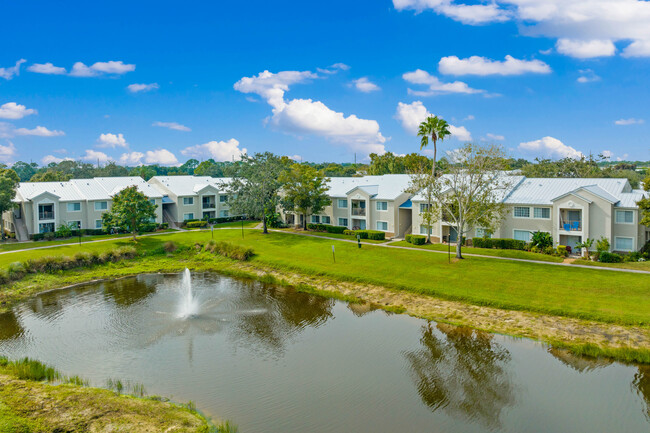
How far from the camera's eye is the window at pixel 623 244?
38594 millimetres

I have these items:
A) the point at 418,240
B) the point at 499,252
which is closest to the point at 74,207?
the point at 418,240

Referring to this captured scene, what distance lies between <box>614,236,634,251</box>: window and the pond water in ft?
75.8

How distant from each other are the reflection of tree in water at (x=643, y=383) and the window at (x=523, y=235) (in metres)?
24.9

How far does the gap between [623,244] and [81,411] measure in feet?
142

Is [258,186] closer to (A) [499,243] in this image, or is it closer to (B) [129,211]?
(B) [129,211]

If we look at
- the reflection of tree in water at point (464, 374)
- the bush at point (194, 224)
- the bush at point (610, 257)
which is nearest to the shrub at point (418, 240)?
the bush at point (610, 257)

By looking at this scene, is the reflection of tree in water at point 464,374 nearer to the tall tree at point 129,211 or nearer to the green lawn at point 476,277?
the green lawn at point 476,277

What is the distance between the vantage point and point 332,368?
20.3m

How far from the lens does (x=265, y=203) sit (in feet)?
189

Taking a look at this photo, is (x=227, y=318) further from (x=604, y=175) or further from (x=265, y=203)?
(x=604, y=175)

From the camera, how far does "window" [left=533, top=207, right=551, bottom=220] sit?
140 feet

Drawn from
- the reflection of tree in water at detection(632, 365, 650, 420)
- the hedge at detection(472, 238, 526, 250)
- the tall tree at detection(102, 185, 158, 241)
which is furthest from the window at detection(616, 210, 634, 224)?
the tall tree at detection(102, 185, 158, 241)

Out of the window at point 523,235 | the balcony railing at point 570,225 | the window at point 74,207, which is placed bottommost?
the window at point 523,235

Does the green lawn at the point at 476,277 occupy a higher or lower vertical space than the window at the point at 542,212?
lower
